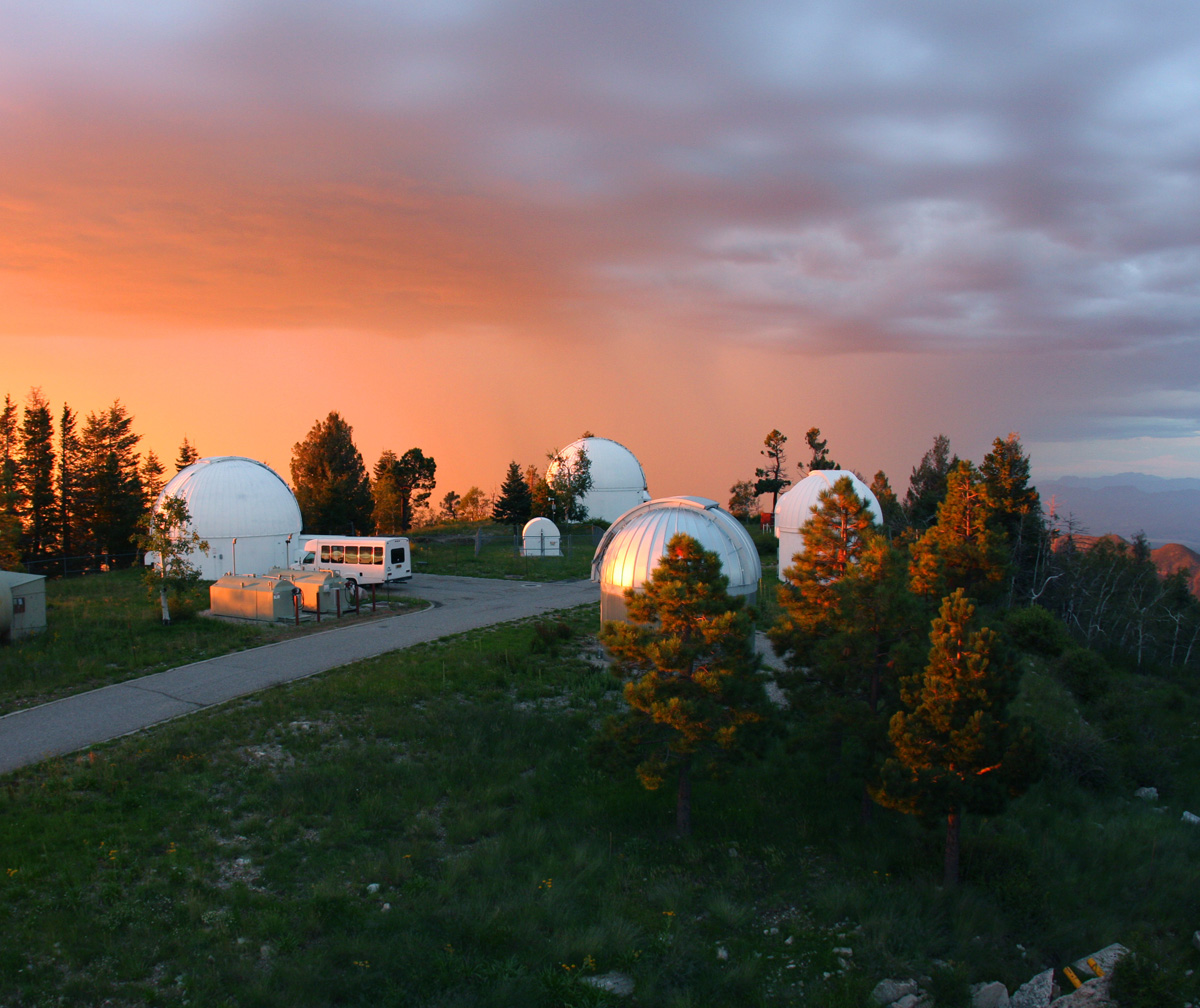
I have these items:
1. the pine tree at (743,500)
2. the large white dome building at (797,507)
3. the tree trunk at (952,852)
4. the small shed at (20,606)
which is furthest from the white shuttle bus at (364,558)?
the pine tree at (743,500)

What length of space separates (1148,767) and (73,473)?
201ft

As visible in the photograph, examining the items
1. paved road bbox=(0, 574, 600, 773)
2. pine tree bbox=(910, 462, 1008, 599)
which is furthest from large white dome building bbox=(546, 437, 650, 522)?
pine tree bbox=(910, 462, 1008, 599)

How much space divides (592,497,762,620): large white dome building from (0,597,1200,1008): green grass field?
5379 millimetres

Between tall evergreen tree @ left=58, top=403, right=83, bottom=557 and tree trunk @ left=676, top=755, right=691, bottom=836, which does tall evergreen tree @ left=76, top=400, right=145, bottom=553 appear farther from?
tree trunk @ left=676, top=755, right=691, bottom=836

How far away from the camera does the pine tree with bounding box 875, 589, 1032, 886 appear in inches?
495

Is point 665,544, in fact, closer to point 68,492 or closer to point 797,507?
point 797,507

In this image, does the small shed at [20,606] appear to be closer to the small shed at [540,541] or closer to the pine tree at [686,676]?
the pine tree at [686,676]

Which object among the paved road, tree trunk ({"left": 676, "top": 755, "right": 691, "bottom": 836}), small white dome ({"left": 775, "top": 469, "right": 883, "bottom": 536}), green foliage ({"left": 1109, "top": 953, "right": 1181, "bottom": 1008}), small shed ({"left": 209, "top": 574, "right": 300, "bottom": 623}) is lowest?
green foliage ({"left": 1109, "top": 953, "right": 1181, "bottom": 1008})

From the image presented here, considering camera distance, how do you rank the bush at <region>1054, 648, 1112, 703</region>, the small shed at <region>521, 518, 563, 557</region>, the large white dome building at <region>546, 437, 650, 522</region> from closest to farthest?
the bush at <region>1054, 648, 1112, 703</region>
the small shed at <region>521, 518, 563, 557</region>
the large white dome building at <region>546, 437, 650, 522</region>

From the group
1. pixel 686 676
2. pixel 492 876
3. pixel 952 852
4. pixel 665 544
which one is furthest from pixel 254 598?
pixel 952 852

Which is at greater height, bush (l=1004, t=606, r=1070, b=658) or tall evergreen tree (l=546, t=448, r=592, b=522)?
tall evergreen tree (l=546, t=448, r=592, b=522)

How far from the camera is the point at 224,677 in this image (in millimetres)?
20750

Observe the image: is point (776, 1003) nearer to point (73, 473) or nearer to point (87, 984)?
point (87, 984)

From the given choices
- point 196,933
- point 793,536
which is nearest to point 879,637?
point 196,933
